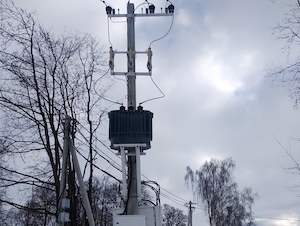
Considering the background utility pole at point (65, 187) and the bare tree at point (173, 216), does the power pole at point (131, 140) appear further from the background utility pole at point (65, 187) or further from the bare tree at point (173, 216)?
the bare tree at point (173, 216)

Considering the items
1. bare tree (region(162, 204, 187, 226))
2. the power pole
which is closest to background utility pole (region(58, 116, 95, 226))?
the power pole

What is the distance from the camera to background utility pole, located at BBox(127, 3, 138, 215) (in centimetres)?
710

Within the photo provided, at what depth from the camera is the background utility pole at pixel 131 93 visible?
710cm

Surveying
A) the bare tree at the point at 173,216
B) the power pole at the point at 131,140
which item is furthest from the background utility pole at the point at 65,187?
the bare tree at the point at 173,216

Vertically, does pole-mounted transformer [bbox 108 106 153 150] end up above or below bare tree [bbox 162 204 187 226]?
below

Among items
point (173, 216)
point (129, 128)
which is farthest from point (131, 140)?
point (173, 216)

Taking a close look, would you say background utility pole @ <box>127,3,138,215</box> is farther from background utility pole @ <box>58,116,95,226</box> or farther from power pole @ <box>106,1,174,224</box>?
background utility pole @ <box>58,116,95,226</box>

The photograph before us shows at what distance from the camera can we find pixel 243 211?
114 feet

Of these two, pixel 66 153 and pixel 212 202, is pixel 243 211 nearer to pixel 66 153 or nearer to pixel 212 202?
pixel 212 202

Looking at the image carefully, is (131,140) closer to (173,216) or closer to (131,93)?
(131,93)

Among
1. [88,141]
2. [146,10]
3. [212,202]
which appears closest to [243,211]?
[212,202]

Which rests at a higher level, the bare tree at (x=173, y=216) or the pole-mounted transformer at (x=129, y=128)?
the bare tree at (x=173, y=216)

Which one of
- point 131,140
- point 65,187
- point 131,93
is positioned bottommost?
point 65,187

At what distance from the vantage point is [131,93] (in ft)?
26.2
